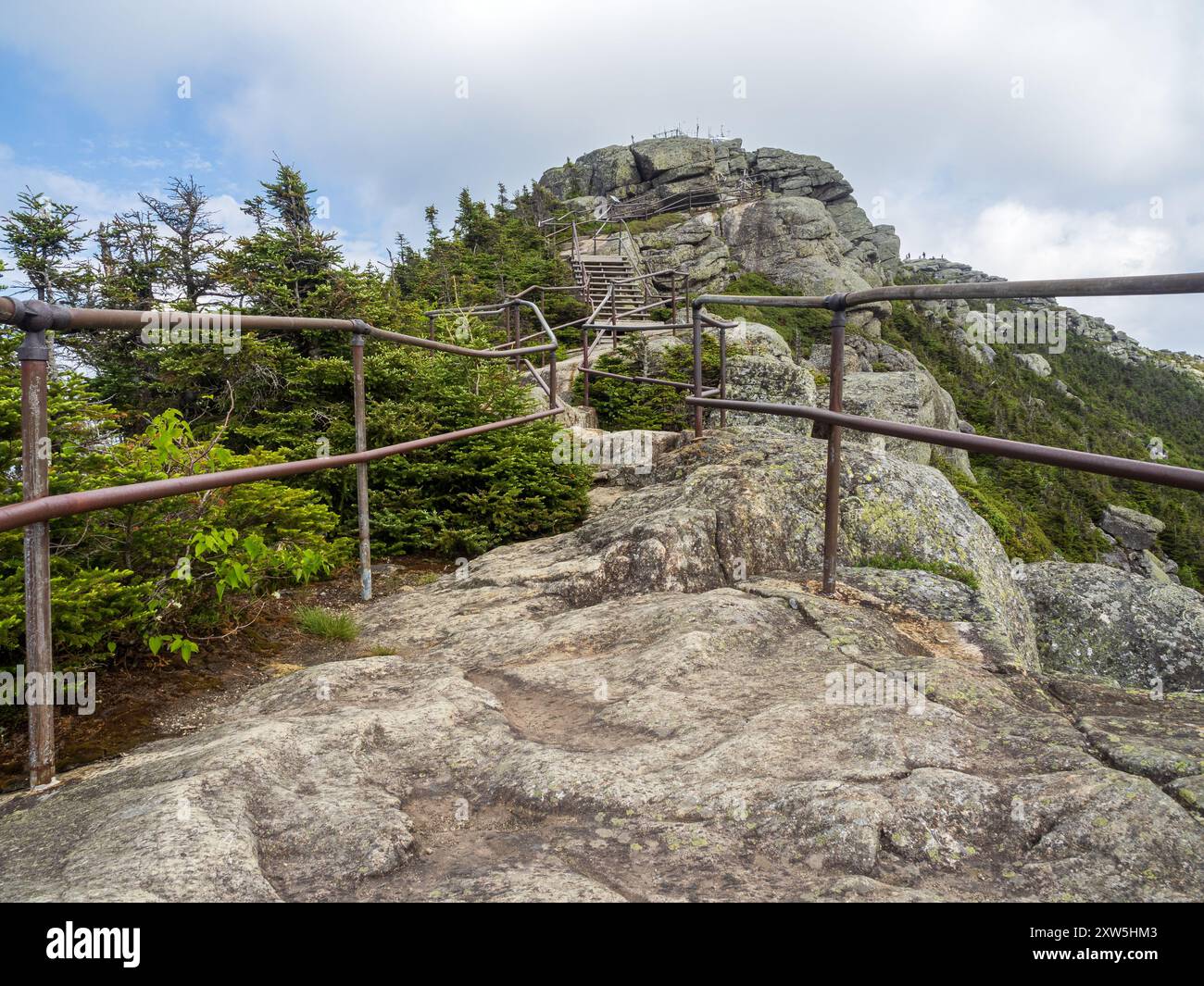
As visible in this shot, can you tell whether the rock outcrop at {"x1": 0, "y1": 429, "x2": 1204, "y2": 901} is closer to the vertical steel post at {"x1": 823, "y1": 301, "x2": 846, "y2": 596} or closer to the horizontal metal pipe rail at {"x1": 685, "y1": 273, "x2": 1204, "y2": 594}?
the vertical steel post at {"x1": 823, "y1": 301, "x2": 846, "y2": 596}

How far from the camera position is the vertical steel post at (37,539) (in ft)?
6.46

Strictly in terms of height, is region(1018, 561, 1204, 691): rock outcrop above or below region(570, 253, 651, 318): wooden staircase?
below

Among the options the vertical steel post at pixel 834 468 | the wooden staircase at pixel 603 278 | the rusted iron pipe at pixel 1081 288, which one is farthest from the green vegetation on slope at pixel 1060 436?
the rusted iron pipe at pixel 1081 288

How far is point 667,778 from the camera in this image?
1.90 m

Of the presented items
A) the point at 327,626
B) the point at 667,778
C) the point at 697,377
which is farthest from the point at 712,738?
the point at 697,377

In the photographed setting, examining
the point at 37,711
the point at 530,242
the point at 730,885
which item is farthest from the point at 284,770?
the point at 530,242

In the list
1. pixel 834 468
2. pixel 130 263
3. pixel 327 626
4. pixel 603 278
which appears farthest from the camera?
pixel 603 278

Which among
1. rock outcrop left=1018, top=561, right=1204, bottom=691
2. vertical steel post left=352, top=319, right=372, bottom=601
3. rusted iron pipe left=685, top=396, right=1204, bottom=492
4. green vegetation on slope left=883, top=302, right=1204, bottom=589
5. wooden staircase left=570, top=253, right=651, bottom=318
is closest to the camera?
rusted iron pipe left=685, top=396, right=1204, bottom=492

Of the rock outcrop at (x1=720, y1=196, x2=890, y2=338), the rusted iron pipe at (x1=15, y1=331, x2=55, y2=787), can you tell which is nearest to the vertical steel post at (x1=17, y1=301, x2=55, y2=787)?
the rusted iron pipe at (x1=15, y1=331, x2=55, y2=787)

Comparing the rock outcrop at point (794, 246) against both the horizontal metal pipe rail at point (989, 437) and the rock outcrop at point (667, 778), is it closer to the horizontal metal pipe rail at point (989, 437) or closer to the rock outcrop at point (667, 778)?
the horizontal metal pipe rail at point (989, 437)

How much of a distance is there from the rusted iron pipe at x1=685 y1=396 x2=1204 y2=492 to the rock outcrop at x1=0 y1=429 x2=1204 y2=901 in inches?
27.0

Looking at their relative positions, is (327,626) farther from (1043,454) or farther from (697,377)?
(697,377)

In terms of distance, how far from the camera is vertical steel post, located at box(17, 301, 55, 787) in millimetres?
1968

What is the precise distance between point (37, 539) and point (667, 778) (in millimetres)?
1738
